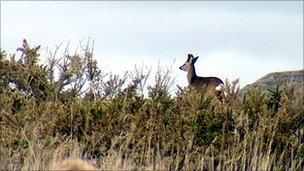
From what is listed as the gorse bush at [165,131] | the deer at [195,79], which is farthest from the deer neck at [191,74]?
the gorse bush at [165,131]

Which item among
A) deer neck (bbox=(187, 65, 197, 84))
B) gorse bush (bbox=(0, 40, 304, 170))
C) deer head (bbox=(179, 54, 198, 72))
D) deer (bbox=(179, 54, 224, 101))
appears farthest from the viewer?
deer head (bbox=(179, 54, 198, 72))

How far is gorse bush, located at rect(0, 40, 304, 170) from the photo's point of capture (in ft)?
42.8

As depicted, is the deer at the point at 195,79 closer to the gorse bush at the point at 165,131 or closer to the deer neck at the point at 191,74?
the deer neck at the point at 191,74

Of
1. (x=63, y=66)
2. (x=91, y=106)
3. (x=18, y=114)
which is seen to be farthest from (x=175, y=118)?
(x=63, y=66)

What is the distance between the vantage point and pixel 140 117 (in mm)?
14797

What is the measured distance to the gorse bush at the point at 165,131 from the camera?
13.0 meters

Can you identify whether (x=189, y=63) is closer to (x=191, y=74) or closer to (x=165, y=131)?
(x=191, y=74)

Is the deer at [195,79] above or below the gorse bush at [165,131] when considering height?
above

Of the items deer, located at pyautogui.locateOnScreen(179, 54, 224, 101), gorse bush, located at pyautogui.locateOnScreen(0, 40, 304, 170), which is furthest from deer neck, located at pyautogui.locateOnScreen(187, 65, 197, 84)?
gorse bush, located at pyautogui.locateOnScreen(0, 40, 304, 170)

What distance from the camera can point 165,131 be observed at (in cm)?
1426

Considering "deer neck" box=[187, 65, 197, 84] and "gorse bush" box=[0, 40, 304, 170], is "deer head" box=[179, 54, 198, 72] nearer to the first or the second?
"deer neck" box=[187, 65, 197, 84]

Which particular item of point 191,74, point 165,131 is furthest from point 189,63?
point 165,131

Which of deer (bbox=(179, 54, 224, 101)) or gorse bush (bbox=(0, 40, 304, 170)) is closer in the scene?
gorse bush (bbox=(0, 40, 304, 170))

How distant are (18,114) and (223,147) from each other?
12.3ft
